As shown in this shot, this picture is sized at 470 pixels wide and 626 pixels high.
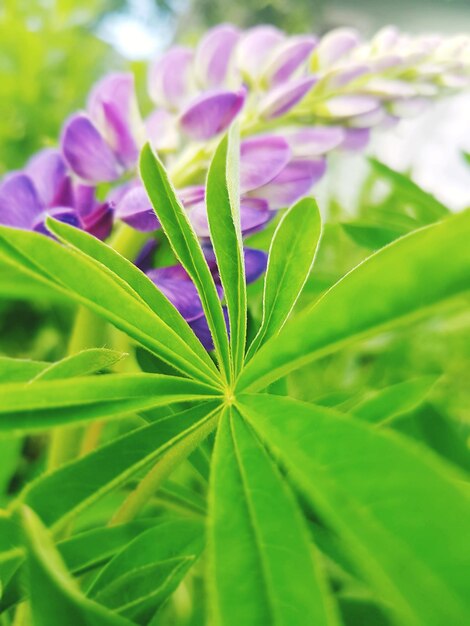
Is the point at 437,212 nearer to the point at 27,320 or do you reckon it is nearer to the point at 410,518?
the point at 410,518

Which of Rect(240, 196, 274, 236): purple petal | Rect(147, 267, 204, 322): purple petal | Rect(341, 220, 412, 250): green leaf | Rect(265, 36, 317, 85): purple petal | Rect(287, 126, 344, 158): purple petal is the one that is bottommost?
Rect(147, 267, 204, 322): purple petal

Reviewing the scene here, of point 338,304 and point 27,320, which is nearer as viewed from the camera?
point 338,304

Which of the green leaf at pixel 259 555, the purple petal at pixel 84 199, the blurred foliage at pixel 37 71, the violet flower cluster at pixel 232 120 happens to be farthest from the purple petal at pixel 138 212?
the blurred foliage at pixel 37 71

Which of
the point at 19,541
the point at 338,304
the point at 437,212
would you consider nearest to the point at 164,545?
the point at 19,541

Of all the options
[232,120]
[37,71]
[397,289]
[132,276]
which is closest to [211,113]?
[232,120]

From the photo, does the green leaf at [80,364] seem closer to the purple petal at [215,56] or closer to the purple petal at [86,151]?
the purple petal at [86,151]

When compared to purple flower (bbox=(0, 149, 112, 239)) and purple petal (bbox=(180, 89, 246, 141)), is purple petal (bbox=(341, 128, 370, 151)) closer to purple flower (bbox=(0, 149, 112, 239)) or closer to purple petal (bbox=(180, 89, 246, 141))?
Answer: purple petal (bbox=(180, 89, 246, 141))

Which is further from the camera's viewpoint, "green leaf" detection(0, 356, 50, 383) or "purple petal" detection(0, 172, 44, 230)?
"purple petal" detection(0, 172, 44, 230)

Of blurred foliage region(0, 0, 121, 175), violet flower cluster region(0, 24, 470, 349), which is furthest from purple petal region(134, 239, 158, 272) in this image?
blurred foliage region(0, 0, 121, 175)
